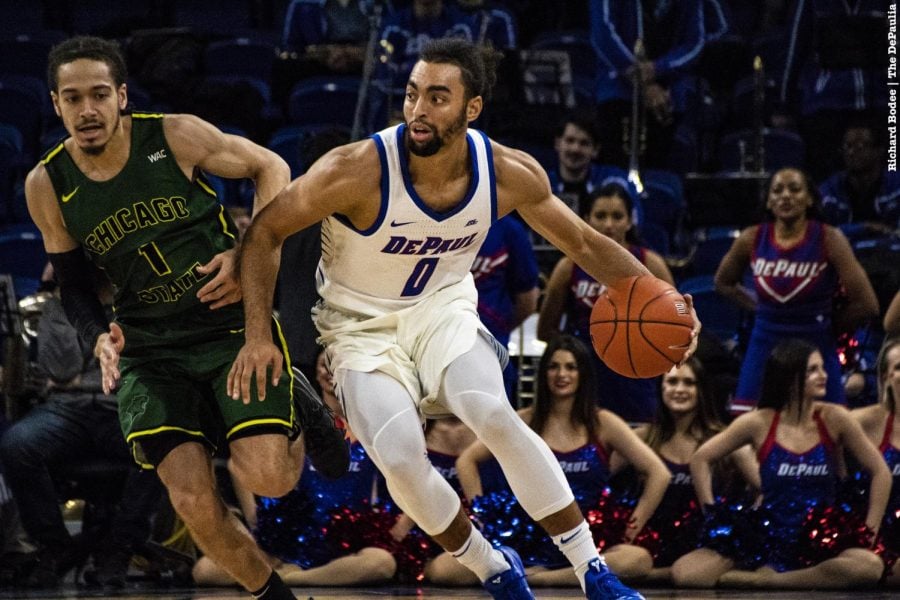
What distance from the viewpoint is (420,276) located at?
15.2 feet

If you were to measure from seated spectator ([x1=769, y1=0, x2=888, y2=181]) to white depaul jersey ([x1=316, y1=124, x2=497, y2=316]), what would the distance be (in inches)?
167

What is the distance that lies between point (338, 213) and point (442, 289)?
0.43m

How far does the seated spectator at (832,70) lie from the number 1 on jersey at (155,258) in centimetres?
A: 487

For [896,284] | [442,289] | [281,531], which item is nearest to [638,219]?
[896,284]

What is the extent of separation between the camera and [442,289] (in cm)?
471

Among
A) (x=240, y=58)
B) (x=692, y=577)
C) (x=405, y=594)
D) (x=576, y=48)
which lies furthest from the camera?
(x=576, y=48)

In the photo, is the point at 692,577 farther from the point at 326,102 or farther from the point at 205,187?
the point at 326,102

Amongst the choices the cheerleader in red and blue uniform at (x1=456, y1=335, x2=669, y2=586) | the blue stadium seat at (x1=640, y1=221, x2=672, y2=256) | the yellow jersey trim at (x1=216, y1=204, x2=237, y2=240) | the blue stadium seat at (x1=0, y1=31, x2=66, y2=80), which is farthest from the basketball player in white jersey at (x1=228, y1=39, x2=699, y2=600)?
the blue stadium seat at (x1=0, y1=31, x2=66, y2=80)

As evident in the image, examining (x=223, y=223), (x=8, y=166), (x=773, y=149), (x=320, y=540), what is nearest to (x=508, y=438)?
(x=223, y=223)

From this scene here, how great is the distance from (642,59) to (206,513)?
5241mm

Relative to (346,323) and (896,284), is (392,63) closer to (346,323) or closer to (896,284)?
(896,284)

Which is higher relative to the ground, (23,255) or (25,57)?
(25,57)

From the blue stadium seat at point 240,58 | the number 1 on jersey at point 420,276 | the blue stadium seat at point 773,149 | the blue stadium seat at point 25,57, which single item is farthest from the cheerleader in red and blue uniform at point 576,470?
the blue stadium seat at point 25,57

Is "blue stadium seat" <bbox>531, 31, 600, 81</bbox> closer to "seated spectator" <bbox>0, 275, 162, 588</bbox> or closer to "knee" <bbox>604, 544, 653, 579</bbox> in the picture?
"seated spectator" <bbox>0, 275, 162, 588</bbox>
